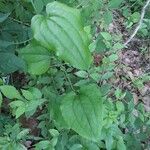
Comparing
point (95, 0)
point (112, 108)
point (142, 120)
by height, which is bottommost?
point (142, 120)

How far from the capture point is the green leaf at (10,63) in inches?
61.2

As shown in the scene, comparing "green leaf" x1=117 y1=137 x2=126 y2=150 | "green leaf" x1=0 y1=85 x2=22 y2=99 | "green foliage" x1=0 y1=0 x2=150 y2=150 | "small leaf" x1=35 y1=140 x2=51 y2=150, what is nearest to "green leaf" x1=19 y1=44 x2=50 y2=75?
"green foliage" x1=0 y1=0 x2=150 y2=150

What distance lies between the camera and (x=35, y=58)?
56.4 inches

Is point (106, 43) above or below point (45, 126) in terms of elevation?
above

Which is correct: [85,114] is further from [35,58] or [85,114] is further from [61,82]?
[61,82]

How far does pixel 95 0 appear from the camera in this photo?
2.10 metres

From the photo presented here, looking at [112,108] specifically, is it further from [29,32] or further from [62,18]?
[62,18]

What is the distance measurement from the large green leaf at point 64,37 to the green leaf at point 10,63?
0.44 m

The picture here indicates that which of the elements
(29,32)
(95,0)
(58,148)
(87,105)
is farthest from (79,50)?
(95,0)

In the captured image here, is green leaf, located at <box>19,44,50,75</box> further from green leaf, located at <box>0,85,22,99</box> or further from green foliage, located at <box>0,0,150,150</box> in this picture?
green leaf, located at <box>0,85,22,99</box>

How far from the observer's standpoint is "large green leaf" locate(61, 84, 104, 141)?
124 cm

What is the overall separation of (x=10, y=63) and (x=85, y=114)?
1.54 feet

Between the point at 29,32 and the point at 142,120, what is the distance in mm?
761

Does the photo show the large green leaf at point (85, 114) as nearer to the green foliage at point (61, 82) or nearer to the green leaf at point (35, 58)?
the green foliage at point (61, 82)
